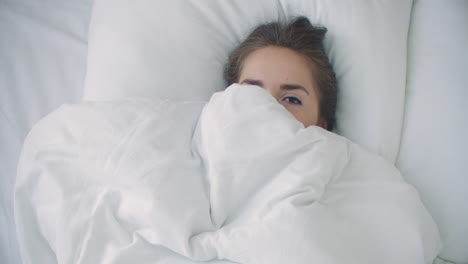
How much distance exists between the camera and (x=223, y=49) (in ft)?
3.48

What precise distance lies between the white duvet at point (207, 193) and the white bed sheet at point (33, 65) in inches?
10.7

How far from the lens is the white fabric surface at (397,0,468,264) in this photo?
32.2 inches

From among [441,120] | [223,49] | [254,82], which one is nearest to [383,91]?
[441,120]

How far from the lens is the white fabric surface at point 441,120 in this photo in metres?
0.82

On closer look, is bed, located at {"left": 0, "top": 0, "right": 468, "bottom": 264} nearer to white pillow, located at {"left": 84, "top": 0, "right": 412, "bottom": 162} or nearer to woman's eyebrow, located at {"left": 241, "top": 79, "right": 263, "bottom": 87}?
white pillow, located at {"left": 84, "top": 0, "right": 412, "bottom": 162}

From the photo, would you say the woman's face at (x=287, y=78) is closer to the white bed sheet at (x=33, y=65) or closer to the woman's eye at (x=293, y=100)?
the woman's eye at (x=293, y=100)

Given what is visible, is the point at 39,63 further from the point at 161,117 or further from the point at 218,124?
the point at 218,124

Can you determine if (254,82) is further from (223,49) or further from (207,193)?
(207,193)

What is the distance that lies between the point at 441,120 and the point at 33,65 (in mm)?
1016

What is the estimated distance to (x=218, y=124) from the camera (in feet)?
2.32

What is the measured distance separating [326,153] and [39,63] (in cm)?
82

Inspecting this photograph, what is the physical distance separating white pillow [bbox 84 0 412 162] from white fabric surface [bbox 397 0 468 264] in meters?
0.03

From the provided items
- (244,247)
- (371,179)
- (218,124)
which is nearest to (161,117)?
(218,124)

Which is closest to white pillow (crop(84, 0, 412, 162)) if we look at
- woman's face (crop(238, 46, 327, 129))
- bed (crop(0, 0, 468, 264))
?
bed (crop(0, 0, 468, 264))
